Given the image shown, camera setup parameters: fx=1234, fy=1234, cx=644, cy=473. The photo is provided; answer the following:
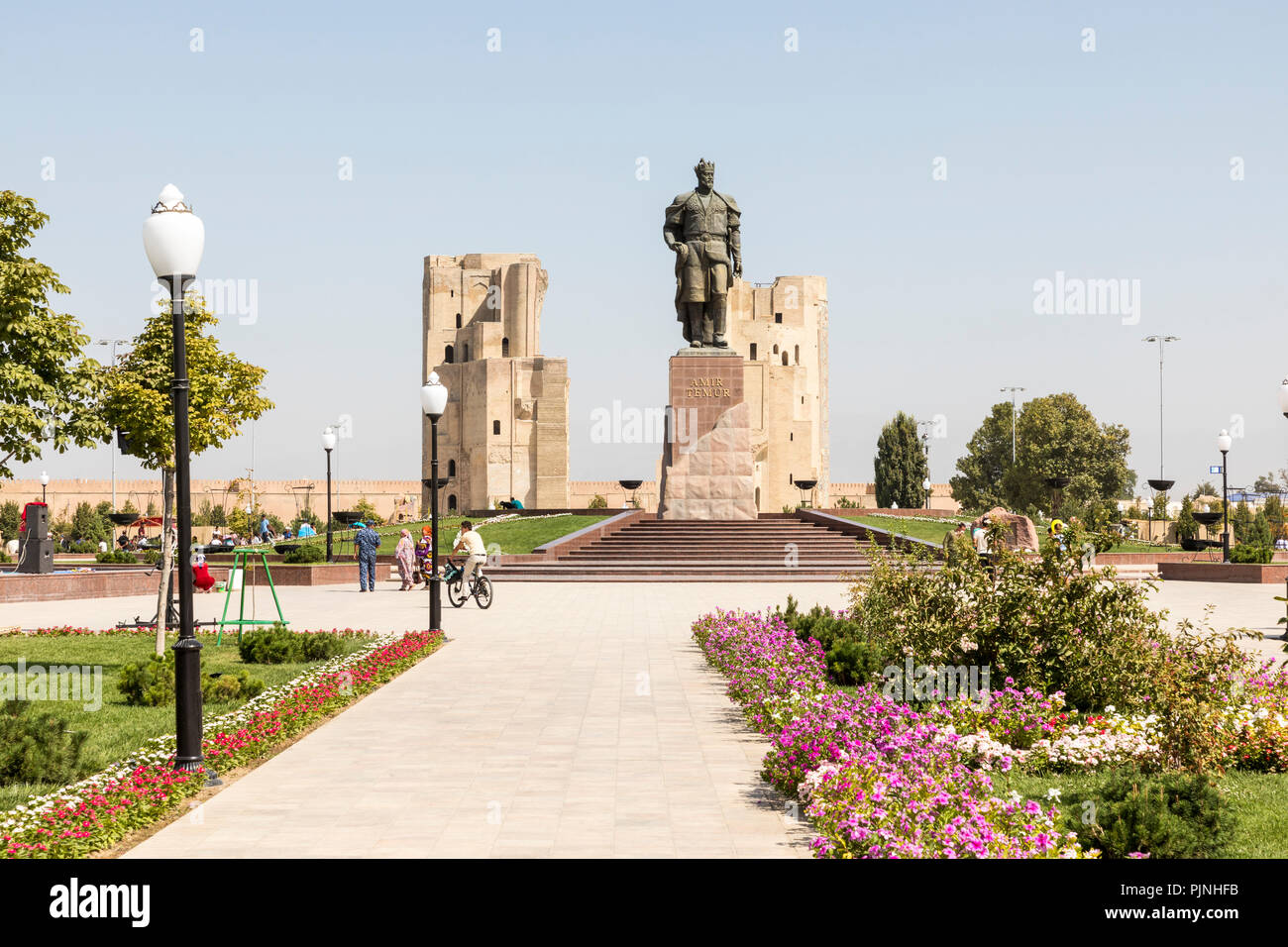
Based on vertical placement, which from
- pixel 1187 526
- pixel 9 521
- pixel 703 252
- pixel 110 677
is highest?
pixel 703 252

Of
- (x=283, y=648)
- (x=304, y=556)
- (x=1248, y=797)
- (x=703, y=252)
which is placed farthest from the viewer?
(x=703, y=252)

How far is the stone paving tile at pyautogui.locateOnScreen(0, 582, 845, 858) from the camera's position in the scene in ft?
18.9

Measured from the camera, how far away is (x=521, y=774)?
7.32 metres

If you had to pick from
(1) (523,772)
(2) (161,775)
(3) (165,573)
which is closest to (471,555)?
(3) (165,573)

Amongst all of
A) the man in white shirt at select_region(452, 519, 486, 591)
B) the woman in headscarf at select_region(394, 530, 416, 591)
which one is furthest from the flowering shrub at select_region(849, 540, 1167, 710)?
the woman in headscarf at select_region(394, 530, 416, 591)

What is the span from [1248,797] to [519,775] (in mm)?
4035

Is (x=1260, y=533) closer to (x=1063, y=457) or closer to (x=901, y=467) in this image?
(x=1063, y=457)

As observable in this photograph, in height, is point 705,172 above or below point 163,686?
above

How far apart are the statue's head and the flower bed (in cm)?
2206

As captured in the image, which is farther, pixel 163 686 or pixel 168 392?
pixel 168 392

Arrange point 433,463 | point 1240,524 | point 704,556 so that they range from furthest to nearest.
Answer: point 1240,524, point 704,556, point 433,463

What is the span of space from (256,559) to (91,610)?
10197mm
